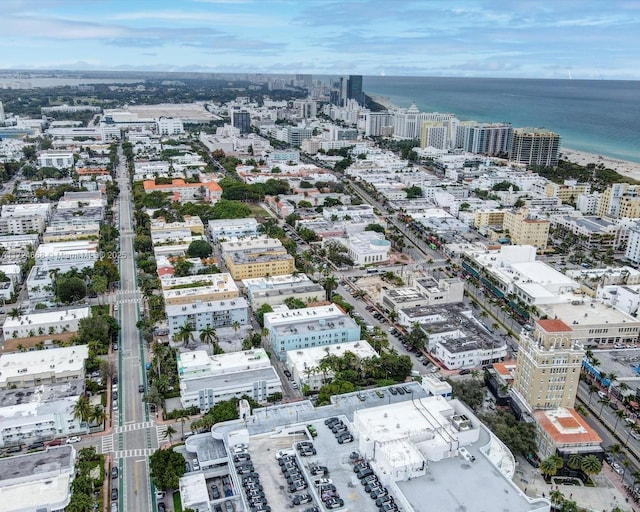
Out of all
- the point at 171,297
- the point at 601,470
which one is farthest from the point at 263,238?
the point at 601,470

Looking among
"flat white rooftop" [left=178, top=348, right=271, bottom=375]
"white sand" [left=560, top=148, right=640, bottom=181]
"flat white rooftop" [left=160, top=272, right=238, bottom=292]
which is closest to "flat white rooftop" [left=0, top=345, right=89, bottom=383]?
"flat white rooftop" [left=178, top=348, right=271, bottom=375]

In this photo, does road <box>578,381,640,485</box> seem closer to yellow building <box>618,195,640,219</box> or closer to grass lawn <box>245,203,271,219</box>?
yellow building <box>618,195,640,219</box>

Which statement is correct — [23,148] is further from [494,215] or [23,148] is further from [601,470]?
[601,470]

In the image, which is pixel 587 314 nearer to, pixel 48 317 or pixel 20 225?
pixel 48 317

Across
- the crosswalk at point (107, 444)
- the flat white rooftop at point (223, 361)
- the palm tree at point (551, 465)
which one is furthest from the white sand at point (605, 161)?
the crosswalk at point (107, 444)

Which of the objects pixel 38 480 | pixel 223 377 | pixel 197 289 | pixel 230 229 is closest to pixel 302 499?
pixel 38 480

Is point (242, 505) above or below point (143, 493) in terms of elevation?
above
